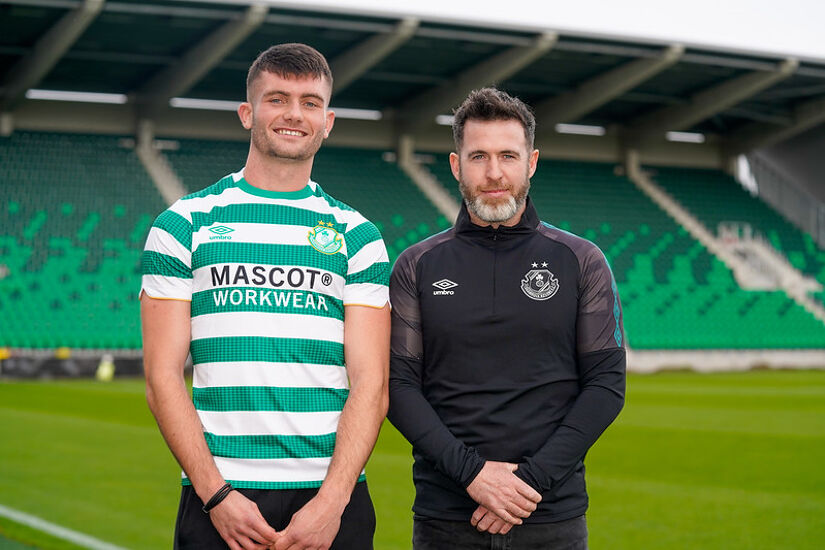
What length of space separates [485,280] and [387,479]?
5.07 metres

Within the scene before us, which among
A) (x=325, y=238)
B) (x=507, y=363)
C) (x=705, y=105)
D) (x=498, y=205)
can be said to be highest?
(x=705, y=105)

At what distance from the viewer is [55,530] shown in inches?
233

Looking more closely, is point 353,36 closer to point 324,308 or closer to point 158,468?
point 158,468

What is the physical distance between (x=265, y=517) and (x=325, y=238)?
2.58 ft

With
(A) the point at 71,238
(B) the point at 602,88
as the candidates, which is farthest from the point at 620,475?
(B) the point at 602,88

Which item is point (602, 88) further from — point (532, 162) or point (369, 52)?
point (532, 162)

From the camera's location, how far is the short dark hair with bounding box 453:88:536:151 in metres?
3.08

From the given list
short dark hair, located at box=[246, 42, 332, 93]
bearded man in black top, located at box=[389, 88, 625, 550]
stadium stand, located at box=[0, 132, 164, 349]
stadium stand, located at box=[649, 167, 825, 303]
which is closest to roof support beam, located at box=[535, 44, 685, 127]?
stadium stand, located at box=[649, 167, 825, 303]

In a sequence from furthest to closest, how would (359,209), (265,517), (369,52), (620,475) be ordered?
(359,209), (369,52), (620,475), (265,517)

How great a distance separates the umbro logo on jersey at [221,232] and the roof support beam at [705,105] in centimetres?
2506

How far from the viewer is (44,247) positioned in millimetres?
21172

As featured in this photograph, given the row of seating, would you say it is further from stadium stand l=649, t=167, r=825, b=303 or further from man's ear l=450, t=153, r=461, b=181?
man's ear l=450, t=153, r=461, b=181

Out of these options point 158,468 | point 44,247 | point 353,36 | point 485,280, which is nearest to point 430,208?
point 353,36

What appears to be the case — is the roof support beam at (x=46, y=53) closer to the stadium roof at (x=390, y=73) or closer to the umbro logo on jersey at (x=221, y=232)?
the stadium roof at (x=390, y=73)
